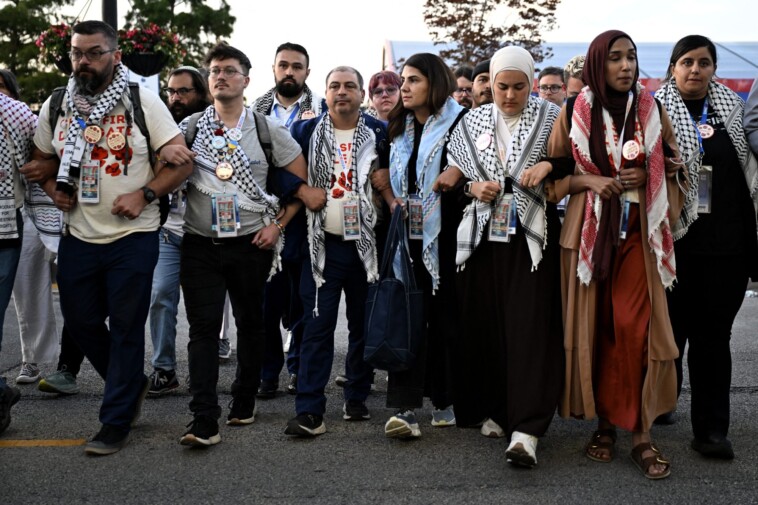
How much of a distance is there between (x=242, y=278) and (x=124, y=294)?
633 millimetres

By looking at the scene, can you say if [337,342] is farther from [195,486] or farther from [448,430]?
[195,486]

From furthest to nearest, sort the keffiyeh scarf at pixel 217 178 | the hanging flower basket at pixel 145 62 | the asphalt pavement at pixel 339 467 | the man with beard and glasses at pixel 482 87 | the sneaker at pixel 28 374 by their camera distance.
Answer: the hanging flower basket at pixel 145 62
the man with beard and glasses at pixel 482 87
the sneaker at pixel 28 374
the keffiyeh scarf at pixel 217 178
the asphalt pavement at pixel 339 467

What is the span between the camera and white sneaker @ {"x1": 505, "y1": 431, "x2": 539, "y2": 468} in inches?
165

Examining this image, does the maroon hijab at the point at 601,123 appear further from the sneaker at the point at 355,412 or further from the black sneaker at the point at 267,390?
the black sneaker at the point at 267,390

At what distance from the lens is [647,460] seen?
4.15 meters

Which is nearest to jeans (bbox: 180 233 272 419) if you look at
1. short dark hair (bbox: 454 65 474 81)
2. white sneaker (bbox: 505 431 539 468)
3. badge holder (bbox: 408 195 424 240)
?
badge holder (bbox: 408 195 424 240)

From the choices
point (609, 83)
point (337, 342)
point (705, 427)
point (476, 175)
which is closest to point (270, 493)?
point (476, 175)

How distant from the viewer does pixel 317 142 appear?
5.07 metres

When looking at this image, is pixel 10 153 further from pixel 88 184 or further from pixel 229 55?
pixel 229 55

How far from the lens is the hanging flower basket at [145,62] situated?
1283 cm

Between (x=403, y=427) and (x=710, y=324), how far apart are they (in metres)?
1.67

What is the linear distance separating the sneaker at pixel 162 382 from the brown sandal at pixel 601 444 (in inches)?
110

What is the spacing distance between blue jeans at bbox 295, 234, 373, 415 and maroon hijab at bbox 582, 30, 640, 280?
A: 1.42m

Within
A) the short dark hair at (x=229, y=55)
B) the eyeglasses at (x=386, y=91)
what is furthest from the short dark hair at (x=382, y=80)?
the short dark hair at (x=229, y=55)
